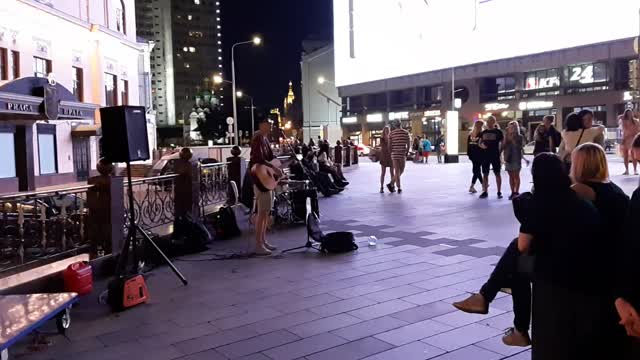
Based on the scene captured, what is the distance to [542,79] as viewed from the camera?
4903 cm

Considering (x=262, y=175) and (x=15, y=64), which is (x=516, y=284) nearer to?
(x=262, y=175)

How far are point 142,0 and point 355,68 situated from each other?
93203 millimetres

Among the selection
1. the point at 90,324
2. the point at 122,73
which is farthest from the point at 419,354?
the point at 122,73

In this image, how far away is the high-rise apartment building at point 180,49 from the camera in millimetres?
111062

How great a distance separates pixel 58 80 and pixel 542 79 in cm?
3853

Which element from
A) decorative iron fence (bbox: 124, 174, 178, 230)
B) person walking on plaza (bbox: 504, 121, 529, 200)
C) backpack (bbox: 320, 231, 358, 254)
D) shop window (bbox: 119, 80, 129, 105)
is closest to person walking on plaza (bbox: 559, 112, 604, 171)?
backpack (bbox: 320, 231, 358, 254)

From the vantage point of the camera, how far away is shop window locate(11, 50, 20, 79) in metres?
20.2

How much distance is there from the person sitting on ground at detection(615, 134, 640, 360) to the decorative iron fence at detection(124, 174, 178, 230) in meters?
7.09

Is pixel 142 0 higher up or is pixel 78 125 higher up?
pixel 142 0

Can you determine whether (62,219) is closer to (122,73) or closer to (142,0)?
(122,73)

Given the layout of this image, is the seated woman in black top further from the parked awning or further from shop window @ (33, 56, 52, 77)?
the parked awning

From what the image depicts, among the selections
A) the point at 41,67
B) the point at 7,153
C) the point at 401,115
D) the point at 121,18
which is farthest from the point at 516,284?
the point at 401,115

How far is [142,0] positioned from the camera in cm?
11788

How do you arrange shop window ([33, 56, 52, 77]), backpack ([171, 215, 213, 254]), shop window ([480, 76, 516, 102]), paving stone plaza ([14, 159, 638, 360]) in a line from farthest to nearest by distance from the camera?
1. shop window ([480, 76, 516, 102])
2. shop window ([33, 56, 52, 77])
3. backpack ([171, 215, 213, 254])
4. paving stone plaza ([14, 159, 638, 360])
